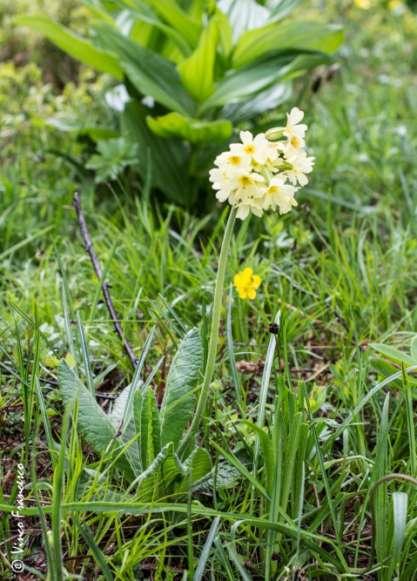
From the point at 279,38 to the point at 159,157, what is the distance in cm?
57

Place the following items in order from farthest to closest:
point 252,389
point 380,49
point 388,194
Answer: point 380,49, point 388,194, point 252,389

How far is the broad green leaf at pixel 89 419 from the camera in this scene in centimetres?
129

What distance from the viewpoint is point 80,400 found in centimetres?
129

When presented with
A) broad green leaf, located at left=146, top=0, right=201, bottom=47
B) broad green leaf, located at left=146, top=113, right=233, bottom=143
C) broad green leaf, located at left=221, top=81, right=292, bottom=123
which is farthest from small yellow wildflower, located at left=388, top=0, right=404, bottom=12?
broad green leaf, located at left=146, top=113, right=233, bottom=143

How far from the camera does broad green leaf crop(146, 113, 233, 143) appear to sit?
236 cm

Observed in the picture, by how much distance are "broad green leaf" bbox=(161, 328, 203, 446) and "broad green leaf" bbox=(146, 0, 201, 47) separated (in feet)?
4.73

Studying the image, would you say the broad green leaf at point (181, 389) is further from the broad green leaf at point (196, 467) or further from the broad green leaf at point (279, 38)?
the broad green leaf at point (279, 38)

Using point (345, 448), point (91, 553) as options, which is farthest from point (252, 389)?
point (91, 553)

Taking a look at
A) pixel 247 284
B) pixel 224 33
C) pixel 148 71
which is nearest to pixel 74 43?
pixel 148 71

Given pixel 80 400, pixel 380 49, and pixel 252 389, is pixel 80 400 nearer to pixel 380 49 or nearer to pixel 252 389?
pixel 252 389

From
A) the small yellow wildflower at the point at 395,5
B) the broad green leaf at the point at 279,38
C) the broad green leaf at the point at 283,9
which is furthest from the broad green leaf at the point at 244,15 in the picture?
the small yellow wildflower at the point at 395,5

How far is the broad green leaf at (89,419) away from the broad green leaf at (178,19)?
4.97 ft

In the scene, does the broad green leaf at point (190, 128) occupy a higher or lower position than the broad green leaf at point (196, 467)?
higher

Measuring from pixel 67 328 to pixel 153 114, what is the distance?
1435mm
